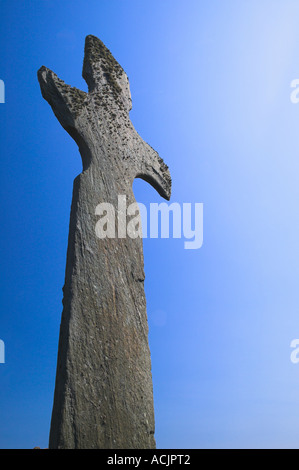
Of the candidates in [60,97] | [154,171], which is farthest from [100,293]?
[60,97]

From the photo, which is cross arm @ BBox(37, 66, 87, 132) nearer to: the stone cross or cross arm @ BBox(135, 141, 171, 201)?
the stone cross

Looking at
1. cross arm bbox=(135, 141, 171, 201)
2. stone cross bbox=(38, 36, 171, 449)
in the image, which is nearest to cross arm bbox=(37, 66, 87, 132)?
stone cross bbox=(38, 36, 171, 449)

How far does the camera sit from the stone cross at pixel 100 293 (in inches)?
134

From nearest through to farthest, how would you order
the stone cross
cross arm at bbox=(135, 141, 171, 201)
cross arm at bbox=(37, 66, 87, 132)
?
the stone cross, cross arm at bbox=(37, 66, 87, 132), cross arm at bbox=(135, 141, 171, 201)

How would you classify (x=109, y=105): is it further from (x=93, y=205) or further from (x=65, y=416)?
(x=65, y=416)

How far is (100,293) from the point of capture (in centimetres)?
377

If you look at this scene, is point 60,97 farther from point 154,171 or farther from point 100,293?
point 100,293

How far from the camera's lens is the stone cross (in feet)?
11.2

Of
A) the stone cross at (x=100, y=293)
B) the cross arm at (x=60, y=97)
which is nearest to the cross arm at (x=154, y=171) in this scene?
the stone cross at (x=100, y=293)

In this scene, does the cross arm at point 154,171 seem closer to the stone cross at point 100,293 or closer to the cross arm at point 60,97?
the stone cross at point 100,293
